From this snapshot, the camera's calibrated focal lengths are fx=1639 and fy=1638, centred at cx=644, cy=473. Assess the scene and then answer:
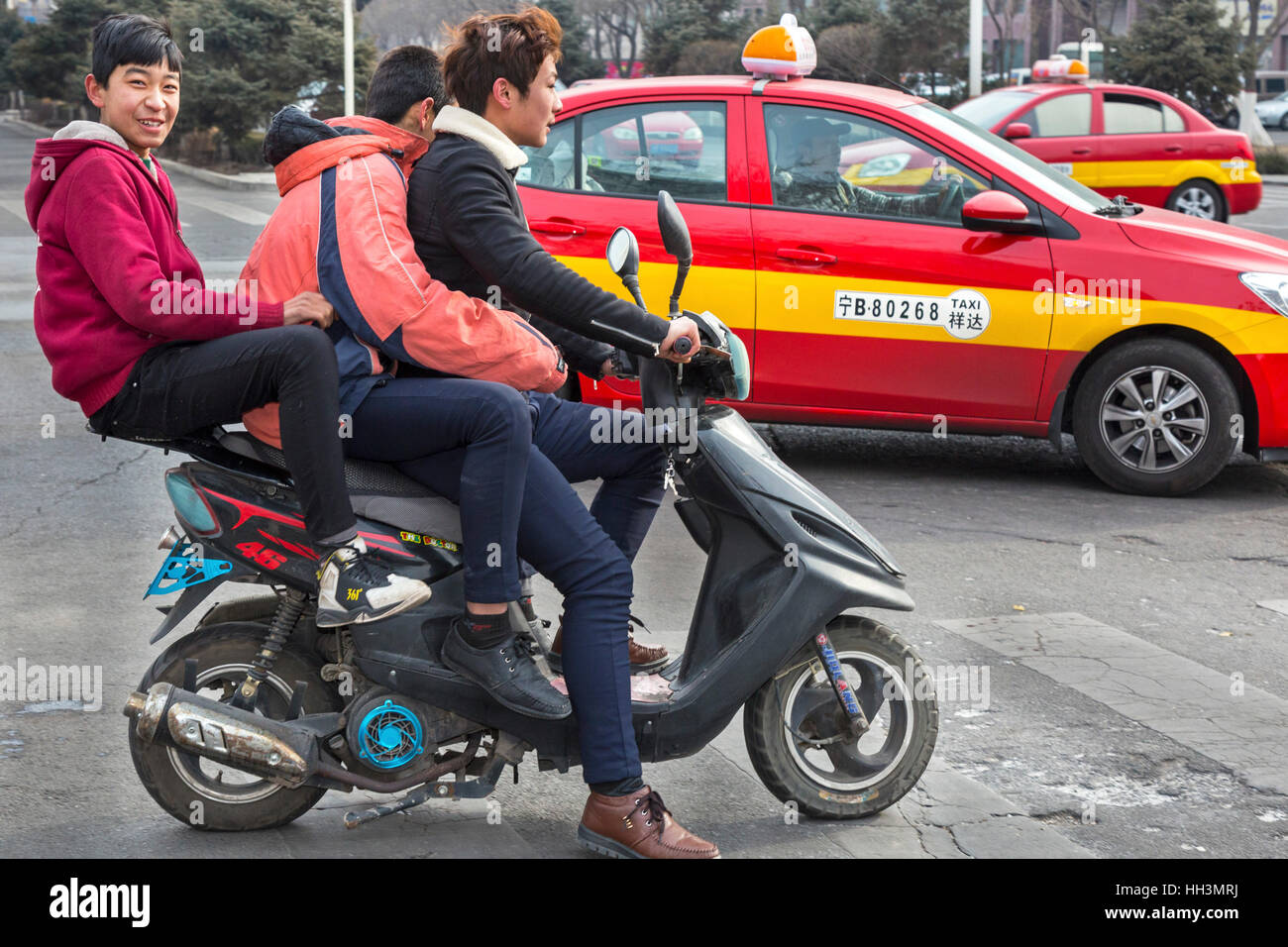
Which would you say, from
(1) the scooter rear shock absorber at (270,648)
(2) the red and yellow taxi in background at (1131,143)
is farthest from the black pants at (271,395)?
(2) the red and yellow taxi in background at (1131,143)

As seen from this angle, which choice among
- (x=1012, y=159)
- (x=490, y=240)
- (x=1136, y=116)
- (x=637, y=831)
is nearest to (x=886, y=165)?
(x=1012, y=159)

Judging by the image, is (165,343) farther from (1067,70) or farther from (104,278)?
(1067,70)

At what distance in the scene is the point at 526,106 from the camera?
3.65 metres

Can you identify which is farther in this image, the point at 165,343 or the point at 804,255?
the point at 804,255

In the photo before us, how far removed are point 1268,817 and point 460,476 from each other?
2.14 m

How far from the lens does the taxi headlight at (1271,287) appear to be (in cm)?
718

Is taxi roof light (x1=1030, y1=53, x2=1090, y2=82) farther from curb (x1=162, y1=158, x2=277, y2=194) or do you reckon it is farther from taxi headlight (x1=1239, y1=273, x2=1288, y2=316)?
curb (x1=162, y1=158, x2=277, y2=194)

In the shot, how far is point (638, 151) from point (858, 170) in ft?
3.35

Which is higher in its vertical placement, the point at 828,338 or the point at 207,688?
the point at 828,338

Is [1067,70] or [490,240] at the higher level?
[1067,70]

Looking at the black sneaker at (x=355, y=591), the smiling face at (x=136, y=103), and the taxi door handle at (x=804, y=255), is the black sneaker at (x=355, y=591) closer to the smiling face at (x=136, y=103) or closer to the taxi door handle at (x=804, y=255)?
the smiling face at (x=136, y=103)
